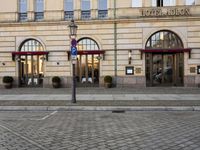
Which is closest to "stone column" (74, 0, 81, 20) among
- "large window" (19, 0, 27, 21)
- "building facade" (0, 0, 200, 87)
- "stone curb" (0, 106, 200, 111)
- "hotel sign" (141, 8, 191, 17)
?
"building facade" (0, 0, 200, 87)

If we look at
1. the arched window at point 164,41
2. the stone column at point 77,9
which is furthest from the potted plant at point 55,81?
the arched window at point 164,41

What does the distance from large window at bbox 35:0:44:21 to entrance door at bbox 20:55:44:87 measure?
3580 mm

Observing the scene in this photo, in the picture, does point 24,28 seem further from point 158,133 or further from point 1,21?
point 158,133

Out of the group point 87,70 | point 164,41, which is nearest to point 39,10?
point 87,70

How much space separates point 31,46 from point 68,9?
4.82 meters

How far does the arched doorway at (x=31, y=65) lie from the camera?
27797mm

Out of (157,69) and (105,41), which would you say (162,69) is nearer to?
(157,69)

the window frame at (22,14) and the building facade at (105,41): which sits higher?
the window frame at (22,14)

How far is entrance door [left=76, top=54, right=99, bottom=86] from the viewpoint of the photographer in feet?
89.6

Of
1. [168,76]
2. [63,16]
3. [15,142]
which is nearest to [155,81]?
[168,76]

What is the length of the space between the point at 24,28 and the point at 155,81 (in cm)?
1282

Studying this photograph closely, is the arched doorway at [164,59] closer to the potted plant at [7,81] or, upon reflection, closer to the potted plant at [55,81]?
the potted plant at [55,81]

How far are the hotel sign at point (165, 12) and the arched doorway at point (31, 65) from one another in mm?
9954

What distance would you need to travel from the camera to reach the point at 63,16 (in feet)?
89.0
